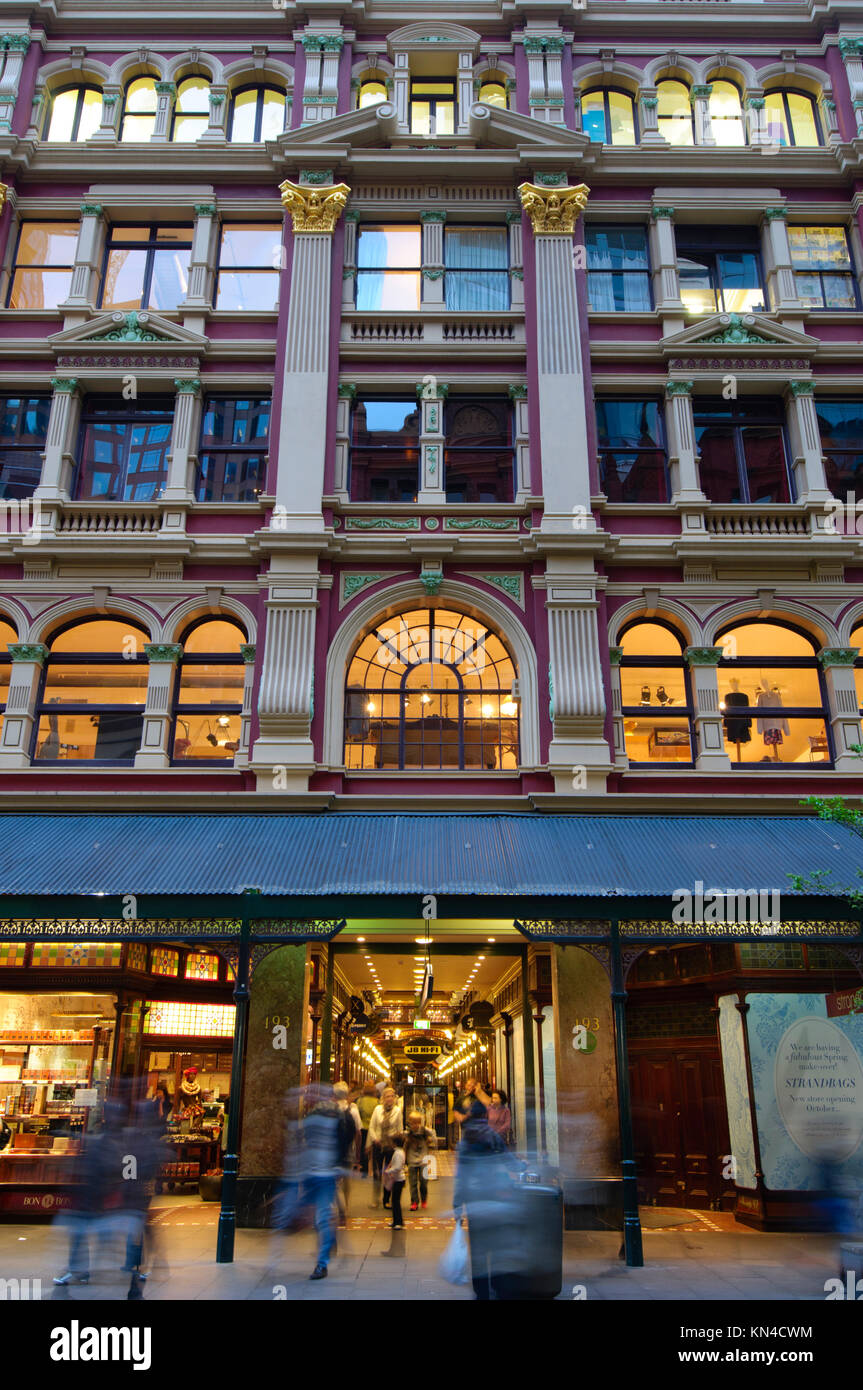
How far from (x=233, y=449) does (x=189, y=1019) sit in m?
10.3

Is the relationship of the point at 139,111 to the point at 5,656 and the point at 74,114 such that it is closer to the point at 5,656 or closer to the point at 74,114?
the point at 74,114

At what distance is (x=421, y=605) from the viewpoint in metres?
17.4

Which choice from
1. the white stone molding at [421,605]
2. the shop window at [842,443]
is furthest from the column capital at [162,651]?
the shop window at [842,443]

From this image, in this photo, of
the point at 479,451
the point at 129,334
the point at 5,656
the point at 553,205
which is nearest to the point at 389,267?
the point at 553,205

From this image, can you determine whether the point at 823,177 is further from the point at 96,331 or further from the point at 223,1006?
the point at 223,1006

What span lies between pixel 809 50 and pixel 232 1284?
24076 millimetres

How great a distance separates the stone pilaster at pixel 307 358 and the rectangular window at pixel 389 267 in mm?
822

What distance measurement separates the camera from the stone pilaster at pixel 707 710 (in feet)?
53.0

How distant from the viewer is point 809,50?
2048 cm

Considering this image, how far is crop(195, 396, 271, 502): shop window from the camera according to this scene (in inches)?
711

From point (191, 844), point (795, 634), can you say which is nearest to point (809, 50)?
point (795, 634)

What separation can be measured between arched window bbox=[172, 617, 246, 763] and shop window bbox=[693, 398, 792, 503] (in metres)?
9.05

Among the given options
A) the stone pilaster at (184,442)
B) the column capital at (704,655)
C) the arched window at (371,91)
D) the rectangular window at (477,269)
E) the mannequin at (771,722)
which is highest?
the arched window at (371,91)

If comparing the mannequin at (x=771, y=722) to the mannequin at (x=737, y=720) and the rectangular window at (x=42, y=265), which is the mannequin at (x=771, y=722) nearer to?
the mannequin at (x=737, y=720)
